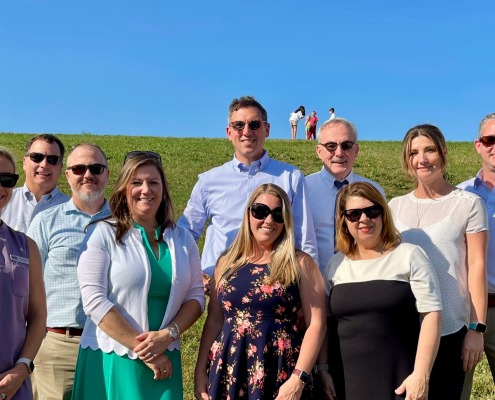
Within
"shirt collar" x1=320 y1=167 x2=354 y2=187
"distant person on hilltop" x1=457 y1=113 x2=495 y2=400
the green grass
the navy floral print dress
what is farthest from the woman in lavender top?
the green grass

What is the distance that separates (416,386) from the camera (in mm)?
3906

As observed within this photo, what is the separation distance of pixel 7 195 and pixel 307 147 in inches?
885

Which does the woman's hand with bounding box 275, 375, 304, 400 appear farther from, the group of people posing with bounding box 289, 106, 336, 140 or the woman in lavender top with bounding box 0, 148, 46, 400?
the group of people posing with bounding box 289, 106, 336, 140

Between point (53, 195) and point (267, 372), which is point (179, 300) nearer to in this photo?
point (267, 372)

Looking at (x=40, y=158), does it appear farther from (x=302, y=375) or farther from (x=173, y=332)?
(x=302, y=375)

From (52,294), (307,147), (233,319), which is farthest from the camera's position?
(307,147)

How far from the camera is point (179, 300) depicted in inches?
166

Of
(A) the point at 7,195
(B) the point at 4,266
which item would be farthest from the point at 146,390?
(A) the point at 7,195

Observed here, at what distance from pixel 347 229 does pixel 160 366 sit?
5.49 ft

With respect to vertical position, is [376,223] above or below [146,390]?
above

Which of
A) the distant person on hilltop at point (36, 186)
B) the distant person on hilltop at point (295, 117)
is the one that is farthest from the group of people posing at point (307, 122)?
the distant person on hilltop at point (36, 186)

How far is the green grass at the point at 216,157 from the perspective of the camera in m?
20.1

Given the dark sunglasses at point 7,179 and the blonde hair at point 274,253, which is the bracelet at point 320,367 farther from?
the dark sunglasses at point 7,179

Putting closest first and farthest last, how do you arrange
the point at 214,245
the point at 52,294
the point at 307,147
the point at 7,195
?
the point at 7,195 < the point at 52,294 < the point at 214,245 < the point at 307,147
